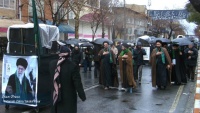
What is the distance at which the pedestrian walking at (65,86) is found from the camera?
19.0ft

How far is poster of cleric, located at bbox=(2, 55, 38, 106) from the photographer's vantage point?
27.2 ft

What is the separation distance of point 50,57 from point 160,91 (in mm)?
5392

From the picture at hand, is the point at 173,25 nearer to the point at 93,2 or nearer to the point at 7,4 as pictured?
the point at 93,2

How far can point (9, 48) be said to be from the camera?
10844mm

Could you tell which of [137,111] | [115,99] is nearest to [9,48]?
[115,99]

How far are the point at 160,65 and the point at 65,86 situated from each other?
7552mm

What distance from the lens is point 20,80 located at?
834 centimetres

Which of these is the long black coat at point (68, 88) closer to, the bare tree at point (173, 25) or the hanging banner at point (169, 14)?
the hanging banner at point (169, 14)

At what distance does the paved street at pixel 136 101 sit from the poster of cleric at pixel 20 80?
0.39 meters

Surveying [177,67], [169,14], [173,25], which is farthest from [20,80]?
[173,25]

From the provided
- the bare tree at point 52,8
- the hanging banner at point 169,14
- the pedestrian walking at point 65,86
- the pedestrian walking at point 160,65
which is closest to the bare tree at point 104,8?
the bare tree at point 52,8

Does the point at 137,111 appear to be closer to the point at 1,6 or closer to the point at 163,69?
the point at 163,69

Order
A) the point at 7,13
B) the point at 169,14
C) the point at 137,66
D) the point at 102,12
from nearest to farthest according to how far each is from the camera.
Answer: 1. the point at 137,66
2. the point at 169,14
3. the point at 7,13
4. the point at 102,12

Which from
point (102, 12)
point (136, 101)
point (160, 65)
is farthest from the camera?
point (102, 12)
